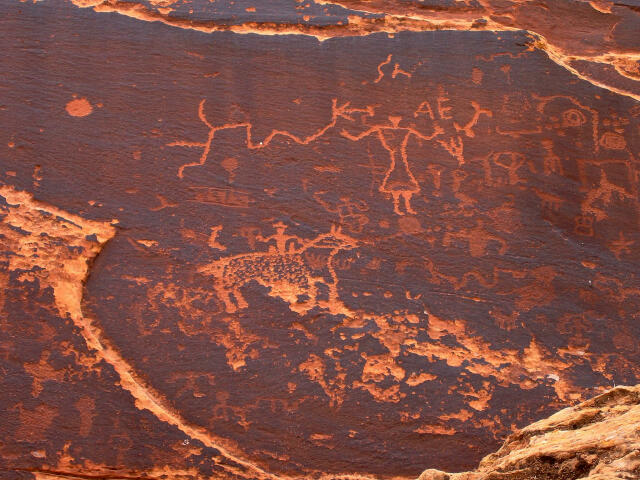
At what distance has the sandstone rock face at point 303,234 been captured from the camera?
2.44 meters

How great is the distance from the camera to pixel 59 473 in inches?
92.3

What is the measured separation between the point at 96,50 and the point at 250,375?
1.76 m

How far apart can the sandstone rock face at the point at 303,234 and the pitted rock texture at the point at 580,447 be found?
15cm

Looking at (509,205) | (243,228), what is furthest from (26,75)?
(509,205)

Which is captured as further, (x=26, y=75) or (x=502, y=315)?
(x=26, y=75)

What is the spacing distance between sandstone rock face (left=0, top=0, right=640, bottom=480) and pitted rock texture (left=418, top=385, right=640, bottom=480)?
0.15 meters

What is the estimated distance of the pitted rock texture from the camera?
1.38 metres

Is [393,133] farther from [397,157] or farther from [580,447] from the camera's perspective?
[580,447]

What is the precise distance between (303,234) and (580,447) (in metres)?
1.55

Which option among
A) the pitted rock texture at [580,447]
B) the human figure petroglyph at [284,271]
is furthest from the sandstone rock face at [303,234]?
the pitted rock texture at [580,447]

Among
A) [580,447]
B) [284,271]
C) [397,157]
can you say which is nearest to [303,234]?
[284,271]

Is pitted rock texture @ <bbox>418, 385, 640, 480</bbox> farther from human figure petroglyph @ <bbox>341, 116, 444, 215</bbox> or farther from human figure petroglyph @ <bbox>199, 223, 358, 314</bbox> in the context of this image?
human figure petroglyph @ <bbox>341, 116, 444, 215</bbox>

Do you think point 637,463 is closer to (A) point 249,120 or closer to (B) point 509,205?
(B) point 509,205

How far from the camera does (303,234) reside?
282 centimetres
